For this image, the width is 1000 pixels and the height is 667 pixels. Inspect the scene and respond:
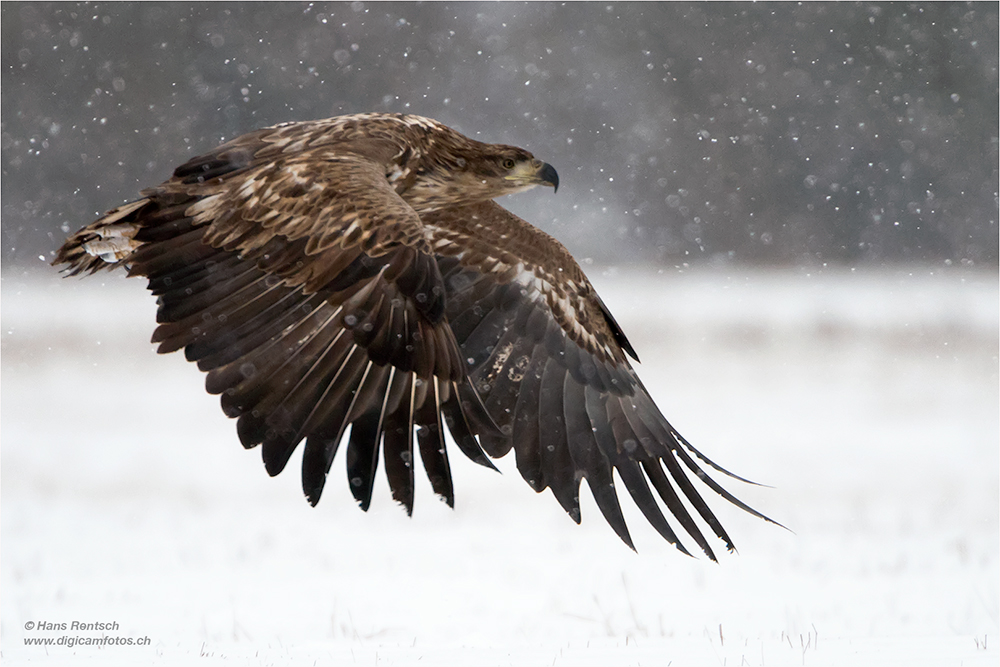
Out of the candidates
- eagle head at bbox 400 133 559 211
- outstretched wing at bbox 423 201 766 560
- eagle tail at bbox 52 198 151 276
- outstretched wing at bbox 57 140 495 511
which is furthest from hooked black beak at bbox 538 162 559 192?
eagle tail at bbox 52 198 151 276

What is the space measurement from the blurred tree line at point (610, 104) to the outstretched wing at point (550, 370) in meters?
17.8

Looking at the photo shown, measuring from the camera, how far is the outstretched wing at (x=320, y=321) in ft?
10.9

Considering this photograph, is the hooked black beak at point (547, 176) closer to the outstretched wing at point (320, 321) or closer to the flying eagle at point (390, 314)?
the flying eagle at point (390, 314)

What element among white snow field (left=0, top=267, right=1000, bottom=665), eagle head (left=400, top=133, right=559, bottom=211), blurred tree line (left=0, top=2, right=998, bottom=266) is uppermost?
blurred tree line (left=0, top=2, right=998, bottom=266)

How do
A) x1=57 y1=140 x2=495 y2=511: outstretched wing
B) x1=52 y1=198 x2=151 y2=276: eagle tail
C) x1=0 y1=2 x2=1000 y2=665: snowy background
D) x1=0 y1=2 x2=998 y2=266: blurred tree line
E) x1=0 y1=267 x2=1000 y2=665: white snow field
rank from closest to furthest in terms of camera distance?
1. x1=57 y1=140 x2=495 y2=511: outstretched wing
2. x1=52 y1=198 x2=151 y2=276: eagle tail
3. x1=0 y1=267 x2=1000 y2=665: white snow field
4. x1=0 y1=2 x2=1000 y2=665: snowy background
5. x1=0 y1=2 x2=998 y2=266: blurred tree line

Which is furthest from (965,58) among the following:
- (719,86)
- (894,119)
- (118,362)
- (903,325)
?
(118,362)

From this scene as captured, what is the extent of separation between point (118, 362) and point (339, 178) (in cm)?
710

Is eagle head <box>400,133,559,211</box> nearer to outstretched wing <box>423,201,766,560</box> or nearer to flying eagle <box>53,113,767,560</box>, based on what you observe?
flying eagle <box>53,113,767,560</box>

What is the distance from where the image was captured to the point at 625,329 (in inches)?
452

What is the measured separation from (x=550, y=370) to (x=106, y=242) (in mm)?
1964

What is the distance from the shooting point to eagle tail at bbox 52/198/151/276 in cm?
427

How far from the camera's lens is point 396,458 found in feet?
11.1

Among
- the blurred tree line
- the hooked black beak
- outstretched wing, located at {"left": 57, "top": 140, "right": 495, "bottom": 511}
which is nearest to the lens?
outstretched wing, located at {"left": 57, "top": 140, "right": 495, "bottom": 511}

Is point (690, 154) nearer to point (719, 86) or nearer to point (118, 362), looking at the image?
point (719, 86)
